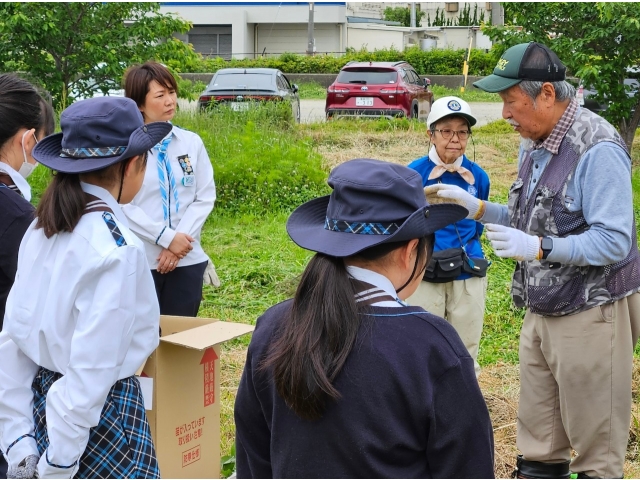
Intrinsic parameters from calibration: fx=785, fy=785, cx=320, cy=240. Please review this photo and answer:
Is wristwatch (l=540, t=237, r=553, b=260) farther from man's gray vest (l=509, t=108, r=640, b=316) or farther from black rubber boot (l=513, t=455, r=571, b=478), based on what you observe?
black rubber boot (l=513, t=455, r=571, b=478)

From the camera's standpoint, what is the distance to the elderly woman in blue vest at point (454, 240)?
416 centimetres

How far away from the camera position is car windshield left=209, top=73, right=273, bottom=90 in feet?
46.3

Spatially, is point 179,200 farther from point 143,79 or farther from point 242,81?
point 242,81

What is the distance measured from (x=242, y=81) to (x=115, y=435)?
1281cm

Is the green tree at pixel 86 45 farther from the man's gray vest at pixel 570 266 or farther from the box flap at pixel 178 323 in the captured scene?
the man's gray vest at pixel 570 266

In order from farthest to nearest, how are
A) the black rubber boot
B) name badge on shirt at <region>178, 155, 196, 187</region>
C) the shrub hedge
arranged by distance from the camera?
the shrub hedge
name badge on shirt at <region>178, 155, 196, 187</region>
the black rubber boot

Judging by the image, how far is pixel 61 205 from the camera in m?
2.25

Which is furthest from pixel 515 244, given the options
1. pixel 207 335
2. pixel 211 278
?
pixel 211 278

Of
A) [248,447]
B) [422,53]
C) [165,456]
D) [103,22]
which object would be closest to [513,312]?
[165,456]

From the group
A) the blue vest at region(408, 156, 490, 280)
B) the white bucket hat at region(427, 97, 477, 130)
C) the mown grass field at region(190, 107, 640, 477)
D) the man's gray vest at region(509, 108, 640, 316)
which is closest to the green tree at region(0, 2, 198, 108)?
the mown grass field at region(190, 107, 640, 477)

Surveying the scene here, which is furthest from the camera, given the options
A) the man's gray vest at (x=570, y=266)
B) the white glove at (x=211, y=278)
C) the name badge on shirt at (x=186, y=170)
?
the white glove at (x=211, y=278)

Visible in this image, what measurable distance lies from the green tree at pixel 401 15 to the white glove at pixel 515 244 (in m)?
44.6

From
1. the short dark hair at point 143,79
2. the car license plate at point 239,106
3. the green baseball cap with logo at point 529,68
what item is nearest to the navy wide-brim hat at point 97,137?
the green baseball cap with logo at point 529,68

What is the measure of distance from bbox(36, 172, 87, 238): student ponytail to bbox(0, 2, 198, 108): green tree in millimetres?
6469
